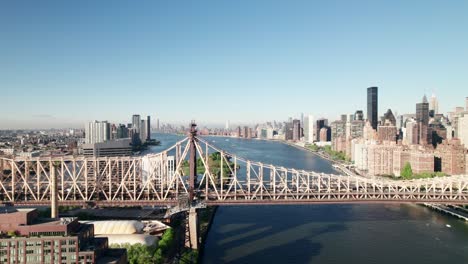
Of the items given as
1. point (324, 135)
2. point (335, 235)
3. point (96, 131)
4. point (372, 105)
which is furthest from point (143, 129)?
point (335, 235)

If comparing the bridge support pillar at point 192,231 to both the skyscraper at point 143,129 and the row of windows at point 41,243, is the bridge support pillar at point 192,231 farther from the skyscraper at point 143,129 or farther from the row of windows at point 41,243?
the skyscraper at point 143,129

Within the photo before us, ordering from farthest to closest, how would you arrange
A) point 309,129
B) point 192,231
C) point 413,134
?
point 309,129 → point 413,134 → point 192,231

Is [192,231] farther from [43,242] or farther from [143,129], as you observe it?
[143,129]

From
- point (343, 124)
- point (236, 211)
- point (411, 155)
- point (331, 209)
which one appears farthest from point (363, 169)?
point (343, 124)

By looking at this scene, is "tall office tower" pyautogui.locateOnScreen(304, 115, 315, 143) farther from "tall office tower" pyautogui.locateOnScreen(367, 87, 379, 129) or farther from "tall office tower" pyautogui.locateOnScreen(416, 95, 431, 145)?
"tall office tower" pyautogui.locateOnScreen(416, 95, 431, 145)

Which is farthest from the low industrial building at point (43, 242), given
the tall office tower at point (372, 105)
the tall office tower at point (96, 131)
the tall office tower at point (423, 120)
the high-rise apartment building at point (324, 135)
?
the high-rise apartment building at point (324, 135)

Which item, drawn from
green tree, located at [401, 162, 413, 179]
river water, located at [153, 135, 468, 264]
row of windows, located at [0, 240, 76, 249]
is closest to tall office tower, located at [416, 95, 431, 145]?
green tree, located at [401, 162, 413, 179]
